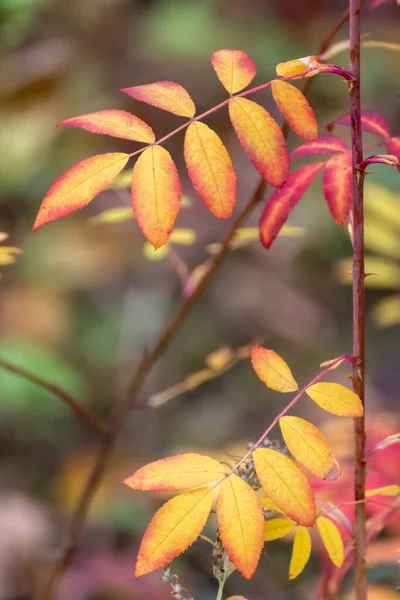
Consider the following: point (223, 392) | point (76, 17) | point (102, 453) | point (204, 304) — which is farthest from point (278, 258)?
point (102, 453)

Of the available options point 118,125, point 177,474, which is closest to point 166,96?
point 118,125

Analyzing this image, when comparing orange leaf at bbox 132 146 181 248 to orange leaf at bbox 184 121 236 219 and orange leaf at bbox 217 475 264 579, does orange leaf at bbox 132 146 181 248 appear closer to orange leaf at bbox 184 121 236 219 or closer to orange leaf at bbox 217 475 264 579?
orange leaf at bbox 184 121 236 219

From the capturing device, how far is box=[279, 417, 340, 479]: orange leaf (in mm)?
439

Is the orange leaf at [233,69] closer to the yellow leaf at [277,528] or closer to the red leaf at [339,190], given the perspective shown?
the red leaf at [339,190]

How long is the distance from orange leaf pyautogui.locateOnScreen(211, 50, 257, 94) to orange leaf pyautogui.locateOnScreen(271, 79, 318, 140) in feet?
0.09

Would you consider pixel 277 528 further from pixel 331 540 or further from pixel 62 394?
pixel 62 394

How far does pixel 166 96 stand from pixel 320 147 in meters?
0.14

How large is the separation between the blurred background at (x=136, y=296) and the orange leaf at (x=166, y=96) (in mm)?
688

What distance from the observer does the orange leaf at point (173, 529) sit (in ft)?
1.38

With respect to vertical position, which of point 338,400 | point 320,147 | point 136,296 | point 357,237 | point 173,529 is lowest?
point 173,529

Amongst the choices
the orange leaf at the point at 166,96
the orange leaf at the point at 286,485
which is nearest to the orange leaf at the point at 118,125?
the orange leaf at the point at 166,96

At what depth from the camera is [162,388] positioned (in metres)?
2.20

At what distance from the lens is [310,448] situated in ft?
1.48

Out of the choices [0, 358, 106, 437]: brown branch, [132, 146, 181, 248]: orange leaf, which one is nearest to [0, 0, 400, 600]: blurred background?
[0, 358, 106, 437]: brown branch
